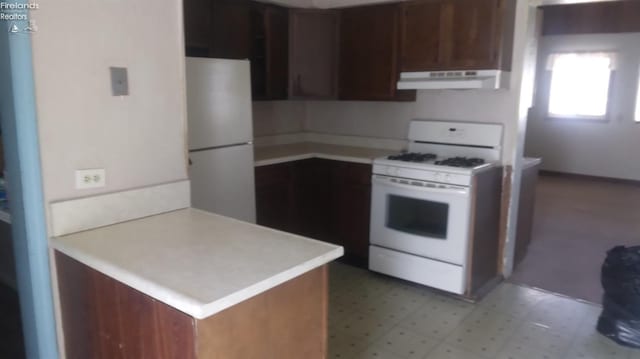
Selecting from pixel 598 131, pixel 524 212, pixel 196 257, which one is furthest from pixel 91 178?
pixel 598 131

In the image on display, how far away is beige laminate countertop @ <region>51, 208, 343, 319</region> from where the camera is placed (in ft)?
4.36

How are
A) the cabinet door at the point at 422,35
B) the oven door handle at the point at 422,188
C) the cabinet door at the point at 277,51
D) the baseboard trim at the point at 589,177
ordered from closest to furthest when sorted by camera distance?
the oven door handle at the point at 422,188
the cabinet door at the point at 422,35
the cabinet door at the point at 277,51
the baseboard trim at the point at 589,177

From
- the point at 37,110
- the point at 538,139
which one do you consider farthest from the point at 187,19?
the point at 538,139

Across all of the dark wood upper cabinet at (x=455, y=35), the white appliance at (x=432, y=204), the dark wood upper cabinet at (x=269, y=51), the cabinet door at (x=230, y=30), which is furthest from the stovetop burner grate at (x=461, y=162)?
the cabinet door at (x=230, y=30)

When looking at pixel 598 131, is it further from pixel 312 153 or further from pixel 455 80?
pixel 312 153

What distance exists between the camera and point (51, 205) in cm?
176

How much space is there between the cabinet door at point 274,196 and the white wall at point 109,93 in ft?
4.85

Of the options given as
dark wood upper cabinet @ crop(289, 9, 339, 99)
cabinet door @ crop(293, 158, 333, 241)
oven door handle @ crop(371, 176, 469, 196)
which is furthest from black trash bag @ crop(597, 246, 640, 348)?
dark wood upper cabinet @ crop(289, 9, 339, 99)

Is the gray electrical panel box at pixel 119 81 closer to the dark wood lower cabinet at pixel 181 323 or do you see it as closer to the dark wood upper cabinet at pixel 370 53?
the dark wood lower cabinet at pixel 181 323

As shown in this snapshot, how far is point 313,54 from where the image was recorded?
13.3 feet

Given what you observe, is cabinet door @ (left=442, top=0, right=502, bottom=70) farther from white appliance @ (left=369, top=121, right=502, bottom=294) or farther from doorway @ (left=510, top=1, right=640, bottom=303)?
doorway @ (left=510, top=1, right=640, bottom=303)

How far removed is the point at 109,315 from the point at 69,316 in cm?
34

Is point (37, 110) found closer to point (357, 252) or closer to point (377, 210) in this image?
point (377, 210)

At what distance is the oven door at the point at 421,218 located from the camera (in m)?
3.22
